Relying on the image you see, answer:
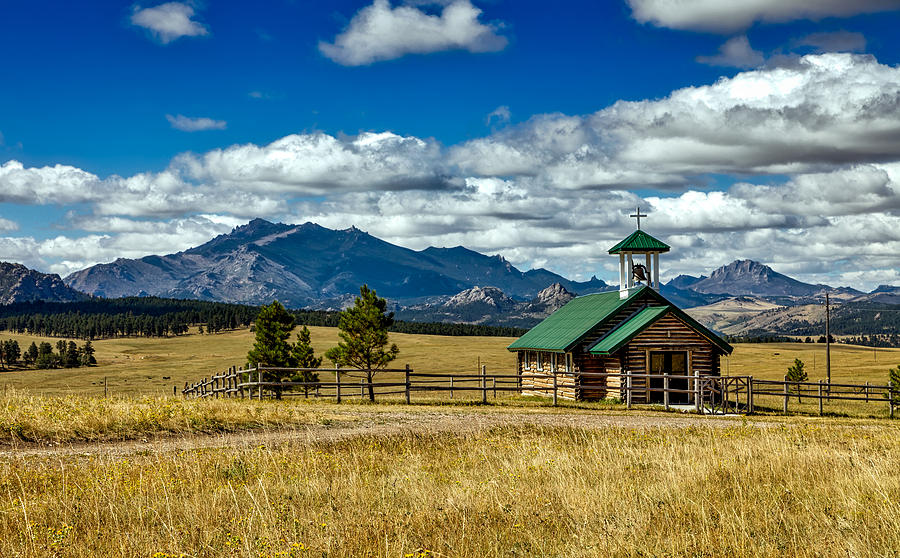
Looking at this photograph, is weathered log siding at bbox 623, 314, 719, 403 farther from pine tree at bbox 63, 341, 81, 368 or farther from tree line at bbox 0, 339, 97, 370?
pine tree at bbox 63, 341, 81, 368

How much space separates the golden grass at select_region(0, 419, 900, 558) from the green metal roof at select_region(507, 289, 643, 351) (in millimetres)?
24356

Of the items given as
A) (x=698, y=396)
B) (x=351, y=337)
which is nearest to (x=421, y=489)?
(x=698, y=396)

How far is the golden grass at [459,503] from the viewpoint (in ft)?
27.1

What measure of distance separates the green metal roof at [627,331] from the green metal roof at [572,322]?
35.3 inches

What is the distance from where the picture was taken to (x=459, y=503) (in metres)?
10.1

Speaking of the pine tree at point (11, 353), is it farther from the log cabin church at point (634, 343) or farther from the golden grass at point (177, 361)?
A: the log cabin church at point (634, 343)

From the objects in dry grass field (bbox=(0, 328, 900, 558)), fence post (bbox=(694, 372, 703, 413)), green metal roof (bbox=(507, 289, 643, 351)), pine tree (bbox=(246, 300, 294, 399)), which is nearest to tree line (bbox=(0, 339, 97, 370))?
pine tree (bbox=(246, 300, 294, 399))

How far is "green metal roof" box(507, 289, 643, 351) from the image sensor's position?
3975cm

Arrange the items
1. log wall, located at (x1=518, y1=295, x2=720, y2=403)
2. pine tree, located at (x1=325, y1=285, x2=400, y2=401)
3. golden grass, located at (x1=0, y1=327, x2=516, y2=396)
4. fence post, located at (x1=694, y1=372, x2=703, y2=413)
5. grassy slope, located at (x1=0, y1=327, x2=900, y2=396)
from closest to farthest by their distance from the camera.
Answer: fence post, located at (x1=694, y1=372, x2=703, y2=413)
log wall, located at (x1=518, y1=295, x2=720, y2=403)
pine tree, located at (x1=325, y1=285, x2=400, y2=401)
grassy slope, located at (x1=0, y1=327, x2=900, y2=396)
golden grass, located at (x1=0, y1=327, x2=516, y2=396)

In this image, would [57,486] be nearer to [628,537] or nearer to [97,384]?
[628,537]

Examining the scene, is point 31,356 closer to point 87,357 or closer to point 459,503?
point 87,357

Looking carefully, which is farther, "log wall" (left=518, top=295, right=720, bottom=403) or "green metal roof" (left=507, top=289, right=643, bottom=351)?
"green metal roof" (left=507, top=289, right=643, bottom=351)

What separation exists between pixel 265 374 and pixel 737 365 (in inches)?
3472

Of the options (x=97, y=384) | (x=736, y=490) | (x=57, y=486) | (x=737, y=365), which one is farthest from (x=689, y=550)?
(x=737, y=365)
